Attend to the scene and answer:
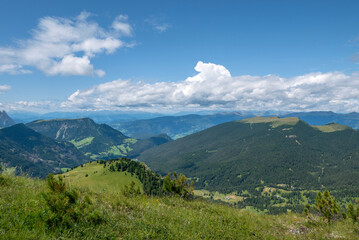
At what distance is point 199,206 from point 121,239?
7632 mm

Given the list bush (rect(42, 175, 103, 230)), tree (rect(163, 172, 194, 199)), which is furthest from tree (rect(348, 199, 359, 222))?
bush (rect(42, 175, 103, 230))

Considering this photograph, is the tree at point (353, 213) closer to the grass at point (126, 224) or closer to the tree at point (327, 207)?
the tree at point (327, 207)

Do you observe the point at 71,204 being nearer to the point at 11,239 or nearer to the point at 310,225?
the point at 11,239

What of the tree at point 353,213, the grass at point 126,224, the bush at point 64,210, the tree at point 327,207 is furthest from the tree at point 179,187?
the tree at point 353,213

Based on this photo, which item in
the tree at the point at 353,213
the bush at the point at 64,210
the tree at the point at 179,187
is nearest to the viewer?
the bush at the point at 64,210

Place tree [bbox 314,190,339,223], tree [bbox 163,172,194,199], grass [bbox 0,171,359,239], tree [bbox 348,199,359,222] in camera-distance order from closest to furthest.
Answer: grass [bbox 0,171,359,239], tree [bbox 348,199,359,222], tree [bbox 314,190,339,223], tree [bbox 163,172,194,199]

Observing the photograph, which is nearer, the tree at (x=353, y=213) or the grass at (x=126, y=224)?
the grass at (x=126, y=224)

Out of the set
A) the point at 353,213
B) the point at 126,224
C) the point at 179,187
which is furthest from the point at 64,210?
Result: the point at 353,213

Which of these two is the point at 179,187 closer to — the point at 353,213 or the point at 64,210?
the point at 64,210

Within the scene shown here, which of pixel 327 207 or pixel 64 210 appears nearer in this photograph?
pixel 64 210

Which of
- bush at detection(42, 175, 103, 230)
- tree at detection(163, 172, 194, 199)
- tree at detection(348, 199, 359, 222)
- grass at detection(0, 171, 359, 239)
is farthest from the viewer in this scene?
tree at detection(163, 172, 194, 199)

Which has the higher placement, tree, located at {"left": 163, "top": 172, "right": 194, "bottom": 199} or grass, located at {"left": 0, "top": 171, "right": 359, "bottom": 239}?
grass, located at {"left": 0, "top": 171, "right": 359, "bottom": 239}

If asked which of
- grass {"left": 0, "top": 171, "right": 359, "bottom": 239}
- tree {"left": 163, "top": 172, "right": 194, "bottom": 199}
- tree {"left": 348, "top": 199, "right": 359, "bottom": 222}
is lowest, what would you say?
tree {"left": 348, "top": 199, "right": 359, "bottom": 222}

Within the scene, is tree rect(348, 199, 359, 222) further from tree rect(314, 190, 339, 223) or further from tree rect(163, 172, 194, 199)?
tree rect(163, 172, 194, 199)
